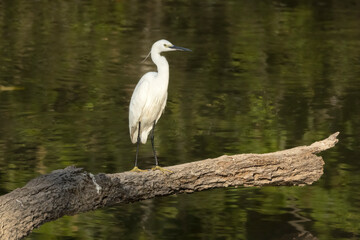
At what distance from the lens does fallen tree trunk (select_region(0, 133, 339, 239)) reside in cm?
425

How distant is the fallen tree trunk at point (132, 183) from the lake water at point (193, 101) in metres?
0.51

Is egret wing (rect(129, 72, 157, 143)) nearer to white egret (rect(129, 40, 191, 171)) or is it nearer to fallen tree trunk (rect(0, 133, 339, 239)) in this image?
white egret (rect(129, 40, 191, 171))

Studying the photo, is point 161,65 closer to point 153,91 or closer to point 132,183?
point 153,91

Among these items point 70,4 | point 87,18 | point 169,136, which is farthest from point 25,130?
point 70,4

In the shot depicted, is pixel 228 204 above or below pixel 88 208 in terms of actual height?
below

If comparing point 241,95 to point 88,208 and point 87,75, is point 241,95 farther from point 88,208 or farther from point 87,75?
point 88,208

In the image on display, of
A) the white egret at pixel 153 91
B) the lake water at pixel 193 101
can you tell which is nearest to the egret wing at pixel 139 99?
the white egret at pixel 153 91

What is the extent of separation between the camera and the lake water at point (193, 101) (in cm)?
580

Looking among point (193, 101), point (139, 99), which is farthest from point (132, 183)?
point (193, 101)

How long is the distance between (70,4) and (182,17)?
2189 mm

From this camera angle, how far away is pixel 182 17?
547 inches

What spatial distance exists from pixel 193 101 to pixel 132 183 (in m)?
4.19

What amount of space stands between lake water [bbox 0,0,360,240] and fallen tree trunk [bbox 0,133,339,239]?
1.67ft

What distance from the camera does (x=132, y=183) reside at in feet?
15.9
